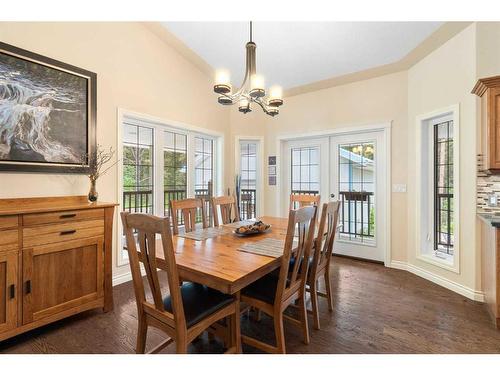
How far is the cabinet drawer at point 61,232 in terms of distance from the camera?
1.92 meters

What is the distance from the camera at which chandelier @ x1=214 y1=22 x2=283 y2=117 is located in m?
2.10

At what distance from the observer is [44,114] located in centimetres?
237

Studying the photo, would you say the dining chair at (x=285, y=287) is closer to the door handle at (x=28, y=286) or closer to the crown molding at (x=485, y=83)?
the door handle at (x=28, y=286)

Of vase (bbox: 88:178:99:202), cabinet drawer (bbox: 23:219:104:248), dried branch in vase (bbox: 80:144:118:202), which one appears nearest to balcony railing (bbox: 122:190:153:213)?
dried branch in vase (bbox: 80:144:118:202)

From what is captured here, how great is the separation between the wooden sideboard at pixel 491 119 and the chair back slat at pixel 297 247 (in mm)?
1940

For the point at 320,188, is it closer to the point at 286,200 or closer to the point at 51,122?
the point at 286,200

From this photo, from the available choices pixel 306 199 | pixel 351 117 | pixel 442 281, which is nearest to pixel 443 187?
pixel 442 281

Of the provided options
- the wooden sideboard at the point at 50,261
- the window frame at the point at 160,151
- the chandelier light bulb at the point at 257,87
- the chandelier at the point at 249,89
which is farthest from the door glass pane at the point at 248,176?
the wooden sideboard at the point at 50,261

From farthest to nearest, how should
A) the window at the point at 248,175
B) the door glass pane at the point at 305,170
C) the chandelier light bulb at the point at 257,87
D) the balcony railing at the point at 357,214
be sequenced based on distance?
the window at the point at 248,175
the door glass pane at the point at 305,170
the balcony railing at the point at 357,214
the chandelier light bulb at the point at 257,87

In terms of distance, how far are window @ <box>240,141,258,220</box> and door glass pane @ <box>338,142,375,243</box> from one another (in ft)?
4.95

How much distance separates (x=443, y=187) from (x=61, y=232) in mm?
4152

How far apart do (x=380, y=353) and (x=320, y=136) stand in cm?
318

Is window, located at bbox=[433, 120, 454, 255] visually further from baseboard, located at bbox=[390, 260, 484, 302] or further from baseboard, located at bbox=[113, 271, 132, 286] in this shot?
baseboard, located at bbox=[113, 271, 132, 286]

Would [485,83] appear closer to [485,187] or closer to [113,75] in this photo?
[485,187]
